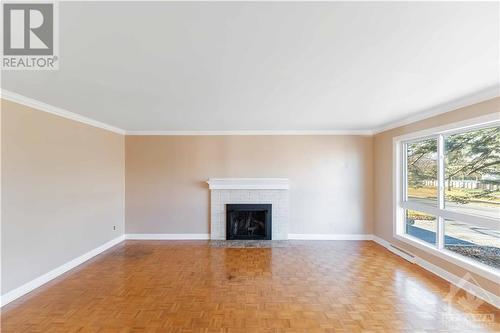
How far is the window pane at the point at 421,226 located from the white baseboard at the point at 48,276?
5.60 meters

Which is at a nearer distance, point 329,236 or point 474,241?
point 474,241

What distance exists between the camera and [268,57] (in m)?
2.03

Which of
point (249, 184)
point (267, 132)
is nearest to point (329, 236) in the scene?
point (249, 184)

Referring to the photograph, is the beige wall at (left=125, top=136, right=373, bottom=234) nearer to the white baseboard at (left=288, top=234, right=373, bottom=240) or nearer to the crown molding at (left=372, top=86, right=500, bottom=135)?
the white baseboard at (left=288, top=234, right=373, bottom=240)

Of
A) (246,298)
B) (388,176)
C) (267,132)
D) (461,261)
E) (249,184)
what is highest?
(267,132)

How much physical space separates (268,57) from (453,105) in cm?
291

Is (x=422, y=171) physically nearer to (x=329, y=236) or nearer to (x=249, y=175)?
(x=329, y=236)

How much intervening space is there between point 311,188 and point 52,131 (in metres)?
4.72

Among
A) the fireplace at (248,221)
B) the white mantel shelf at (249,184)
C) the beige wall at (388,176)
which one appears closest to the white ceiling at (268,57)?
the beige wall at (388,176)

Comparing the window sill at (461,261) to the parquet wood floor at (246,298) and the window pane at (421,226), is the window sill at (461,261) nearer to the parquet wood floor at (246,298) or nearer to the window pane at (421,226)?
the window pane at (421,226)

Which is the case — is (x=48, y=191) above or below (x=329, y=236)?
above

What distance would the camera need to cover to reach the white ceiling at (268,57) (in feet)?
4.81

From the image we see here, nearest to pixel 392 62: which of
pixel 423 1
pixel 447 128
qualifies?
pixel 423 1

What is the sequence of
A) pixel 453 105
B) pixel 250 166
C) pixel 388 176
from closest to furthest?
1. pixel 453 105
2. pixel 388 176
3. pixel 250 166
